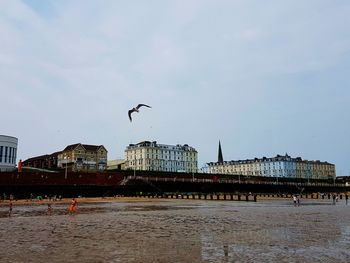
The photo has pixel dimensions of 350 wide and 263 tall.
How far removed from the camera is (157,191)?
113m

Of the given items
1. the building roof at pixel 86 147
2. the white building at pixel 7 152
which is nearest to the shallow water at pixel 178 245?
the white building at pixel 7 152

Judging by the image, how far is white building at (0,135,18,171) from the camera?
352 feet

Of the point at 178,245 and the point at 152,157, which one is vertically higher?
the point at 152,157

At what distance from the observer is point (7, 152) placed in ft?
359

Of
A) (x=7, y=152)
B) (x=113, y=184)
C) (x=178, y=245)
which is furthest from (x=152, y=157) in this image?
(x=178, y=245)

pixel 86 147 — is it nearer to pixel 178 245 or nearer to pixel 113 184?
pixel 113 184

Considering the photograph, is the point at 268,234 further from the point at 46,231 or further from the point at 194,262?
the point at 46,231

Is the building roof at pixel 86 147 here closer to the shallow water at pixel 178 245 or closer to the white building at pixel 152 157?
the white building at pixel 152 157

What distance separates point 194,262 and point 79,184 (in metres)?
95.1

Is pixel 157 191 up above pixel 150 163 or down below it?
below

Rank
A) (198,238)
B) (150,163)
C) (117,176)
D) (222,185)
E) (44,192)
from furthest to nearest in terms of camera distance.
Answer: (150,163), (222,185), (117,176), (44,192), (198,238)

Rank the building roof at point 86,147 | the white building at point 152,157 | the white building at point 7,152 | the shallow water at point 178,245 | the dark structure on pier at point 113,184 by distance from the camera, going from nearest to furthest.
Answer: the shallow water at point 178,245
the dark structure on pier at point 113,184
the white building at point 7,152
the building roof at point 86,147
the white building at point 152,157

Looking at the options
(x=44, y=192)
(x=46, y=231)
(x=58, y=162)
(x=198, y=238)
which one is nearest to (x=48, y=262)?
(x=198, y=238)

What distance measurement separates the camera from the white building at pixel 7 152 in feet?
352
